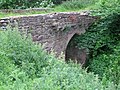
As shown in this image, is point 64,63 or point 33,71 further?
point 64,63

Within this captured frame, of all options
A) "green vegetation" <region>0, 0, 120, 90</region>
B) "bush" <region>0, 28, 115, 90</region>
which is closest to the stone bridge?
"green vegetation" <region>0, 0, 120, 90</region>

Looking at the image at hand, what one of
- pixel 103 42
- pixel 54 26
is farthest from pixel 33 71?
pixel 103 42

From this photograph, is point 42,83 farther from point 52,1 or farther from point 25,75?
point 52,1

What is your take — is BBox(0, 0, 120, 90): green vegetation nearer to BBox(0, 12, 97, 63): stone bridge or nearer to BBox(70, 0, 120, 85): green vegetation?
BBox(70, 0, 120, 85): green vegetation

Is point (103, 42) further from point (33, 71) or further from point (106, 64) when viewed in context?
point (33, 71)

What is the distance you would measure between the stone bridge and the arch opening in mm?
585

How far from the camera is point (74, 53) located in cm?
1250

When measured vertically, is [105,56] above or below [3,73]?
below

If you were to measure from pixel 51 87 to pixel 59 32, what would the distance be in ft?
18.1

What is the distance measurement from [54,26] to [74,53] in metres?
2.28

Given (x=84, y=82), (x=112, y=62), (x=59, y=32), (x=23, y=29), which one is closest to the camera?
(x=84, y=82)

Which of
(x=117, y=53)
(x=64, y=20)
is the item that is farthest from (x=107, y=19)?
(x=64, y=20)

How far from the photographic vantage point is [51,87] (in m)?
5.48

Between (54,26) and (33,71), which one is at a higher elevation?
(33,71)
